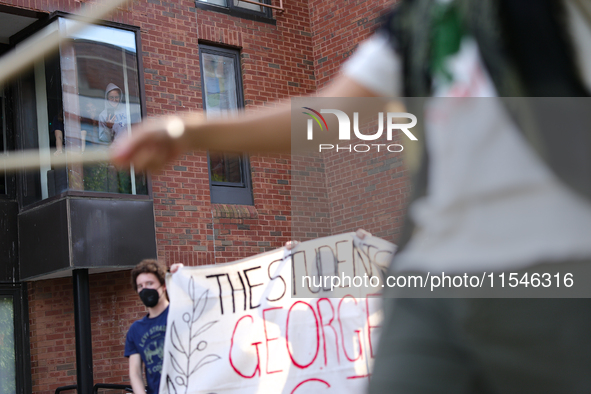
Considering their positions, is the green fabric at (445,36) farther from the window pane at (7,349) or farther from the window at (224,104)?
the window at (224,104)

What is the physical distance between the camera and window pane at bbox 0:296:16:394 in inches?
363

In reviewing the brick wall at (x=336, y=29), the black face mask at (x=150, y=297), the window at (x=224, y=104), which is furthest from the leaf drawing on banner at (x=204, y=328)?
the brick wall at (x=336, y=29)

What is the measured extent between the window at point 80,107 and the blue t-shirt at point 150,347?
3.69 metres

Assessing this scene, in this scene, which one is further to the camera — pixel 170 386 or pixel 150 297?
pixel 150 297

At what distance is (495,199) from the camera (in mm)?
1083

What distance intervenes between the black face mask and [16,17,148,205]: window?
3440 mm

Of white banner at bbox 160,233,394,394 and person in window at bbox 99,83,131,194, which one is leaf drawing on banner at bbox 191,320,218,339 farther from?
person in window at bbox 99,83,131,194

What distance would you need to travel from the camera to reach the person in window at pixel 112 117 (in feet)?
30.9

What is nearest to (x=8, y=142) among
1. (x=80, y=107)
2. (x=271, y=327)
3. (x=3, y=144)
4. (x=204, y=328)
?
(x=3, y=144)

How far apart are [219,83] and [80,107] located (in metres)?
2.54

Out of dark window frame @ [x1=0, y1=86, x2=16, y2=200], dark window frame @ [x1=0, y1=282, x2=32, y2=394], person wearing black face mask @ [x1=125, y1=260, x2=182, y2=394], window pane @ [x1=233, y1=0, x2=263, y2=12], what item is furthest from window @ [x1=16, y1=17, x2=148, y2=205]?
person wearing black face mask @ [x1=125, y1=260, x2=182, y2=394]

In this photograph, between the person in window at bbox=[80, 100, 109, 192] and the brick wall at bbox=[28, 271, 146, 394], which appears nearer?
the person in window at bbox=[80, 100, 109, 192]

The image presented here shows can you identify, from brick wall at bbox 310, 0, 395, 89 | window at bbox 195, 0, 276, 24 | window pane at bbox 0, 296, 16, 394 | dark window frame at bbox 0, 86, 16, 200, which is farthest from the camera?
brick wall at bbox 310, 0, 395, 89

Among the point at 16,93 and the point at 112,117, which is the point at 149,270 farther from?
the point at 16,93
